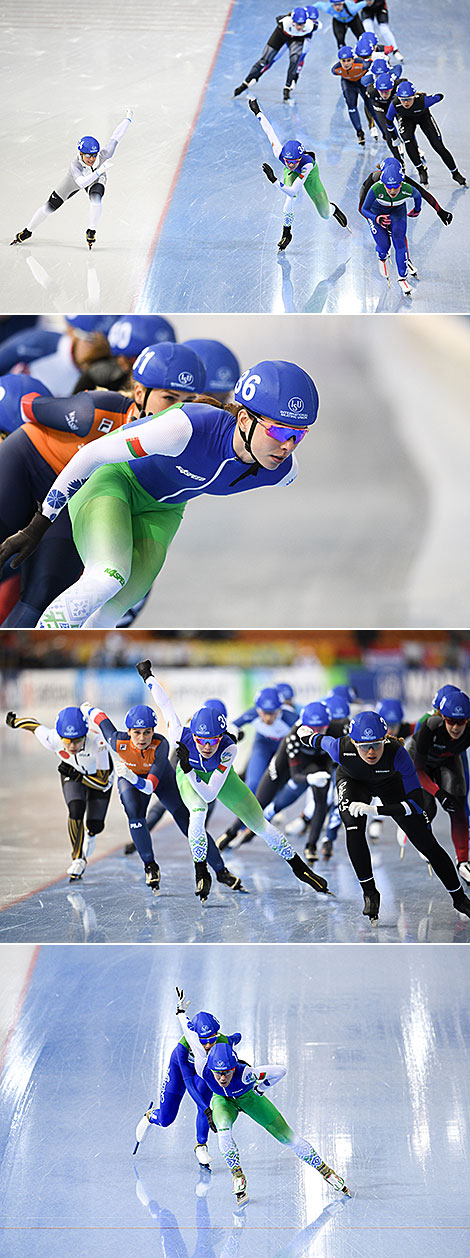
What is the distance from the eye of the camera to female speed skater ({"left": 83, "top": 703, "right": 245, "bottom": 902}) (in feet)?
18.8

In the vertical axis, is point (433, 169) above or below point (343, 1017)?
above

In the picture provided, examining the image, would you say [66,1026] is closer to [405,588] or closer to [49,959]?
[49,959]

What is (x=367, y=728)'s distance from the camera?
18.7ft

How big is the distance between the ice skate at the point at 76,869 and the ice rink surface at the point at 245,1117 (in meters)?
1.03

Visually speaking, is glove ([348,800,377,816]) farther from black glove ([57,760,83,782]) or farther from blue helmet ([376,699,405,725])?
black glove ([57,760,83,782])

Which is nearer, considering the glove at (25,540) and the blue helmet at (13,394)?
the glove at (25,540)

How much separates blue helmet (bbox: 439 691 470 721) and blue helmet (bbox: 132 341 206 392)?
2007 millimetres

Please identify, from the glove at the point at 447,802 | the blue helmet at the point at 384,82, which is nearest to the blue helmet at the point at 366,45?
the blue helmet at the point at 384,82

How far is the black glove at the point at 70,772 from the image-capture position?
5.98m

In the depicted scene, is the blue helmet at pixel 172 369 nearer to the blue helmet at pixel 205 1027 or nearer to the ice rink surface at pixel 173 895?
the ice rink surface at pixel 173 895

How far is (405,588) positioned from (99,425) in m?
1.80

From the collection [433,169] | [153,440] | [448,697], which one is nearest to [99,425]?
[153,440]

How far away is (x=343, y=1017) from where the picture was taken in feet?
21.2

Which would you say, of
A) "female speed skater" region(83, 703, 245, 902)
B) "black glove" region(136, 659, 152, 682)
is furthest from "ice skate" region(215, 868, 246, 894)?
"black glove" region(136, 659, 152, 682)
